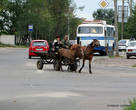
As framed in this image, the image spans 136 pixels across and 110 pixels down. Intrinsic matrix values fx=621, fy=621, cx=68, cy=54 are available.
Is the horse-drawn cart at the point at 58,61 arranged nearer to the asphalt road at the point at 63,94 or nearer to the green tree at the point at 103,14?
the asphalt road at the point at 63,94

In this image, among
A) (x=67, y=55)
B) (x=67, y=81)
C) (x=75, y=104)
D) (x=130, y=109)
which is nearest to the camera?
(x=130, y=109)

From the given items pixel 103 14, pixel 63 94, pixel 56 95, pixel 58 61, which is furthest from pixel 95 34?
pixel 103 14

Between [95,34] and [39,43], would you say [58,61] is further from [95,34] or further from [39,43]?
[95,34]

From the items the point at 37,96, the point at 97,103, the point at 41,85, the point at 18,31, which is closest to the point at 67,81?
the point at 41,85

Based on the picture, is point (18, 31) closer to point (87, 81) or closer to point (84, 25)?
point (84, 25)

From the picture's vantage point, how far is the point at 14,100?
14203mm

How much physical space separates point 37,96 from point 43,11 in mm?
97461

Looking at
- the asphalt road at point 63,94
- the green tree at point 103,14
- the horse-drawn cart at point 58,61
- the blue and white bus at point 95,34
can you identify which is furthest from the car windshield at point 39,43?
the green tree at point 103,14

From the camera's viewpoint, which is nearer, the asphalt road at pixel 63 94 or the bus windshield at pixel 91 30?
the asphalt road at pixel 63 94

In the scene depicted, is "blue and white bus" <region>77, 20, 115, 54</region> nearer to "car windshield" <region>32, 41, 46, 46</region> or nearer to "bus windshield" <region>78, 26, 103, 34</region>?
"bus windshield" <region>78, 26, 103, 34</region>

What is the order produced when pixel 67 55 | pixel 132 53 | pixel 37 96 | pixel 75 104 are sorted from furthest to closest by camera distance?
pixel 132 53 < pixel 67 55 < pixel 37 96 < pixel 75 104

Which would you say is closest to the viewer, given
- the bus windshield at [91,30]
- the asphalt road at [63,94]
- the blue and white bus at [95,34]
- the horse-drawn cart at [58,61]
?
the asphalt road at [63,94]

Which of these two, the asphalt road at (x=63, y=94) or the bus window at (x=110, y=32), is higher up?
the bus window at (x=110, y=32)

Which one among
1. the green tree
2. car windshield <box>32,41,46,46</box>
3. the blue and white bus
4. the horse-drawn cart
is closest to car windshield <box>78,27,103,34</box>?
the blue and white bus
